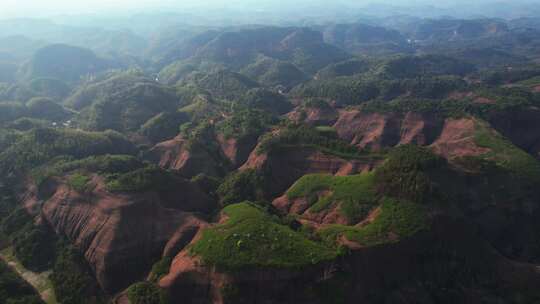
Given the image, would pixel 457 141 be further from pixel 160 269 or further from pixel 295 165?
pixel 160 269

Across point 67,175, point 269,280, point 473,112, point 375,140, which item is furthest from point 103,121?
point 473,112

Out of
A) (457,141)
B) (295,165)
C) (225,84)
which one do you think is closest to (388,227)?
(295,165)

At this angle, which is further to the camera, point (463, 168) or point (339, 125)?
point (339, 125)

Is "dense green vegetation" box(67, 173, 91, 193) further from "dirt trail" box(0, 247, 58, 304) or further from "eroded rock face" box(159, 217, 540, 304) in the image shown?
"eroded rock face" box(159, 217, 540, 304)

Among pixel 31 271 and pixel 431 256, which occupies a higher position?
pixel 431 256

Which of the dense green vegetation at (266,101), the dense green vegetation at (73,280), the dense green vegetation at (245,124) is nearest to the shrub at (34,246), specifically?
the dense green vegetation at (73,280)

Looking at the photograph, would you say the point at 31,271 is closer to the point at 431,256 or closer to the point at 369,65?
the point at 431,256

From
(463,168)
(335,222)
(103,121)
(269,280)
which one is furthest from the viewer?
(103,121)
